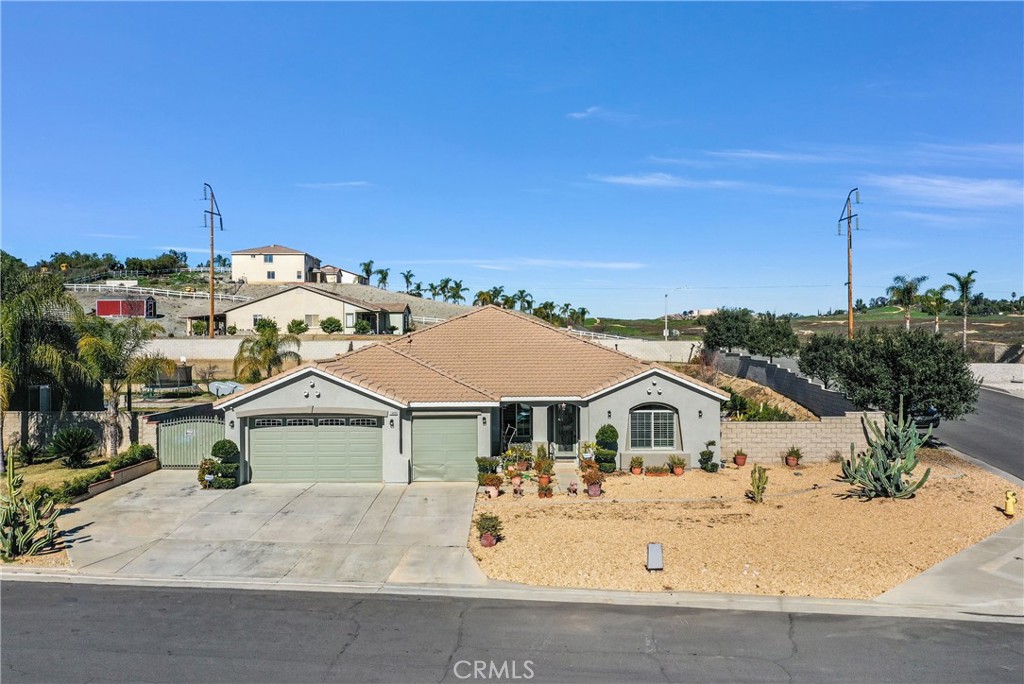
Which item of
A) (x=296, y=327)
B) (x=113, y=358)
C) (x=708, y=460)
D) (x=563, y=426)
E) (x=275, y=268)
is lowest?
(x=708, y=460)

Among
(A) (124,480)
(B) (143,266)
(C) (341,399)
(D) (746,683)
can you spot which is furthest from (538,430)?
(B) (143,266)

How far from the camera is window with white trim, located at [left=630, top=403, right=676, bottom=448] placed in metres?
25.0

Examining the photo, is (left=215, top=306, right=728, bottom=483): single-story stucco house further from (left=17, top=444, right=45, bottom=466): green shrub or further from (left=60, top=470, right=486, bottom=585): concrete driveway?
(left=17, top=444, right=45, bottom=466): green shrub

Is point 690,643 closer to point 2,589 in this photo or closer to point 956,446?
point 2,589

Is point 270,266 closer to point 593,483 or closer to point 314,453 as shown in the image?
point 314,453

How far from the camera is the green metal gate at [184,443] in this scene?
24.2 metres

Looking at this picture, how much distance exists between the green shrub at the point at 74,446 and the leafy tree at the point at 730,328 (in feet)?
161

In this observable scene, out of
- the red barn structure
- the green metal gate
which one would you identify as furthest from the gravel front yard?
the red barn structure

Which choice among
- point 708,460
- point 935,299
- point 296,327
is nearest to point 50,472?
point 708,460

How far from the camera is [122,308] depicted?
238 feet

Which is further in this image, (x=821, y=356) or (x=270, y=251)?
(x=270, y=251)

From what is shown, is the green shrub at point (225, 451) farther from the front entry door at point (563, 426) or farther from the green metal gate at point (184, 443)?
the front entry door at point (563, 426)

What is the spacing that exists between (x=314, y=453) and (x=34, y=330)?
11.5 meters

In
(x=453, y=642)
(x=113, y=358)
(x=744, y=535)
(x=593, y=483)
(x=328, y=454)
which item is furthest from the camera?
(x=113, y=358)
